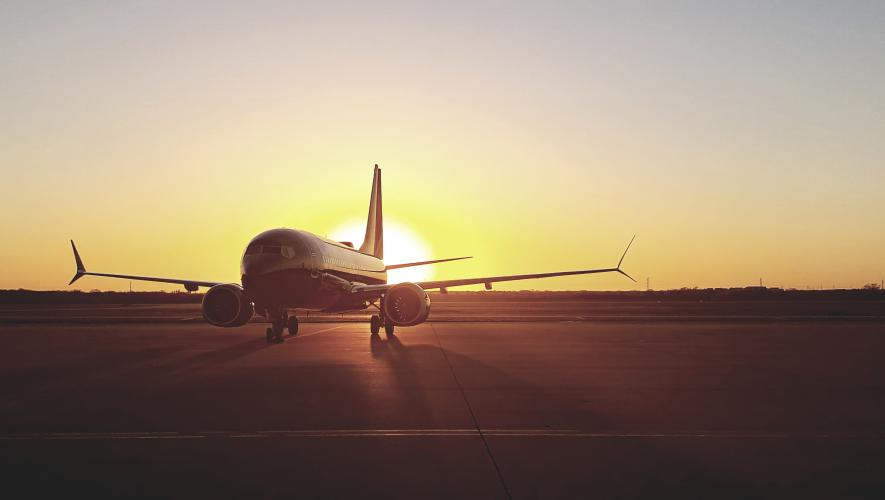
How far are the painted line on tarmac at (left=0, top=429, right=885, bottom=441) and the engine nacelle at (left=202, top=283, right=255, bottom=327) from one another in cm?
1600

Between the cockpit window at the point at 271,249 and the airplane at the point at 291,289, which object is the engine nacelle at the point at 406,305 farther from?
the cockpit window at the point at 271,249

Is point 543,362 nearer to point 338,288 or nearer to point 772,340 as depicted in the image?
point 772,340

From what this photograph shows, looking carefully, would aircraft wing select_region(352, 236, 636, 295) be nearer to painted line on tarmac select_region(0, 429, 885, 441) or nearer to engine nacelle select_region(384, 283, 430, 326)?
engine nacelle select_region(384, 283, 430, 326)

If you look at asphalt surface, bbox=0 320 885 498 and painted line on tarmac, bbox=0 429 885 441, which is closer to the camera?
asphalt surface, bbox=0 320 885 498

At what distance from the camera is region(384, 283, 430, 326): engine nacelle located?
26.0 metres

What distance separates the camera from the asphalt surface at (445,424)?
21.2ft

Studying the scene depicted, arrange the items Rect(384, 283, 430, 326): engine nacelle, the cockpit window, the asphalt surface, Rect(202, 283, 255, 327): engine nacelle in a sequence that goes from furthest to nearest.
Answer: Rect(384, 283, 430, 326): engine nacelle, the cockpit window, Rect(202, 283, 255, 327): engine nacelle, the asphalt surface

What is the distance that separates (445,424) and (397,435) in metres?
0.88

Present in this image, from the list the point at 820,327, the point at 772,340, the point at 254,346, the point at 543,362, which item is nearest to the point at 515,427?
the point at 543,362

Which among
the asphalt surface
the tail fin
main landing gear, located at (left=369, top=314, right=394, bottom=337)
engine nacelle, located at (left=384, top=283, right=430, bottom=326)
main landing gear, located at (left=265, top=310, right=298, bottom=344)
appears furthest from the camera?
the tail fin

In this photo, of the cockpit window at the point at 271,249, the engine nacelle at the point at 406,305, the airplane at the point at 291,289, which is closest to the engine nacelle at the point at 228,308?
the airplane at the point at 291,289

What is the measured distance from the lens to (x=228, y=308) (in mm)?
24672

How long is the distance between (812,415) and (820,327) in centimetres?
2468

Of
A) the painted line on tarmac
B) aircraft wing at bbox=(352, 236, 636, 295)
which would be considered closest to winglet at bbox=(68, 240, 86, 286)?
aircraft wing at bbox=(352, 236, 636, 295)
